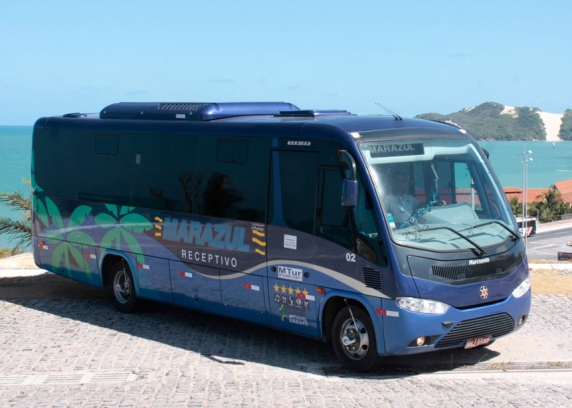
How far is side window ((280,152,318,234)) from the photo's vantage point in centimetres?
938

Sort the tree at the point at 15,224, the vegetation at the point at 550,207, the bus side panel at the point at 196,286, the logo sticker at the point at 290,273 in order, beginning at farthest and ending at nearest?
1. the vegetation at the point at 550,207
2. the tree at the point at 15,224
3. the bus side panel at the point at 196,286
4. the logo sticker at the point at 290,273

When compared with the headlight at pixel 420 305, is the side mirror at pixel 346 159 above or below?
above

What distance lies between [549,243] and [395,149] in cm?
7914

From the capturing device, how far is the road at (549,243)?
7300 centimetres

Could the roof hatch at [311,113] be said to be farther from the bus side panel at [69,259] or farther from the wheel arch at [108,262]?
the bus side panel at [69,259]

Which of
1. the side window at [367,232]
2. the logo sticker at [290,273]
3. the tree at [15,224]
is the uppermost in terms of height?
the side window at [367,232]

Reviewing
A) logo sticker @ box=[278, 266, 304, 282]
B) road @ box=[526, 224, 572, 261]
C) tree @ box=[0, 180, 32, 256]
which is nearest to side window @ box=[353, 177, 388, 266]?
logo sticker @ box=[278, 266, 304, 282]

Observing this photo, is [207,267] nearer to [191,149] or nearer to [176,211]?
[176,211]

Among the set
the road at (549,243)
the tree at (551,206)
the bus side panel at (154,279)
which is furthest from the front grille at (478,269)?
the tree at (551,206)

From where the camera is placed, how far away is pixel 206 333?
1134 centimetres

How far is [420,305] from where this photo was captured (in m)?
8.47

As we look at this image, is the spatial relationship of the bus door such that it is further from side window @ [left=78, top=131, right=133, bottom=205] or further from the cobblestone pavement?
side window @ [left=78, top=131, right=133, bottom=205]

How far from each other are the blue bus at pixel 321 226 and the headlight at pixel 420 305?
2 centimetres

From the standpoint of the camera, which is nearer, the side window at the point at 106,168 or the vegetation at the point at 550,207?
the side window at the point at 106,168
